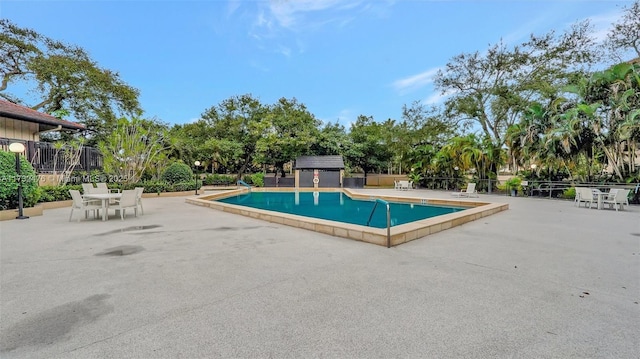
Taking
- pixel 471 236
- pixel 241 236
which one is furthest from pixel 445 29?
pixel 241 236

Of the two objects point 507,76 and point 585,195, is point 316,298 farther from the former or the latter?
point 507,76

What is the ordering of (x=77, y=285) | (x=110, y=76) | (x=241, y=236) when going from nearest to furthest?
1. (x=77, y=285)
2. (x=241, y=236)
3. (x=110, y=76)

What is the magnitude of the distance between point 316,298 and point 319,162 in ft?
66.8

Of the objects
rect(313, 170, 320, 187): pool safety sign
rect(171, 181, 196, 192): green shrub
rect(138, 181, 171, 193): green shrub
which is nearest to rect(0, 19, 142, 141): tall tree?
rect(171, 181, 196, 192): green shrub

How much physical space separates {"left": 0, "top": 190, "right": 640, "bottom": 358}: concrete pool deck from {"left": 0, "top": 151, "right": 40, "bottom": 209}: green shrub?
131 inches

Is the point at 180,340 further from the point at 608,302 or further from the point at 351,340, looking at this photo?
the point at 608,302

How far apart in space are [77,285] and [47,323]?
0.85 metres

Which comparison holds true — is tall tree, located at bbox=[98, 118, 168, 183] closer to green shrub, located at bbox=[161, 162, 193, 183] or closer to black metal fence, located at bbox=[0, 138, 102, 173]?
black metal fence, located at bbox=[0, 138, 102, 173]

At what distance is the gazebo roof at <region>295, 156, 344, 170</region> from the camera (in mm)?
22672

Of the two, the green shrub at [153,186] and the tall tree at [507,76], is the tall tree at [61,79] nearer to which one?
the green shrub at [153,186]

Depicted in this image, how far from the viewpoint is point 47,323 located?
2.21 meters

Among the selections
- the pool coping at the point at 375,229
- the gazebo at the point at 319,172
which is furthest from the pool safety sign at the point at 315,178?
the pool coping at the point at 375,229

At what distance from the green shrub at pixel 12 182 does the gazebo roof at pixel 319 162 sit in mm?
16258

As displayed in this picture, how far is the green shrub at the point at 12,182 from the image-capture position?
7102mm
